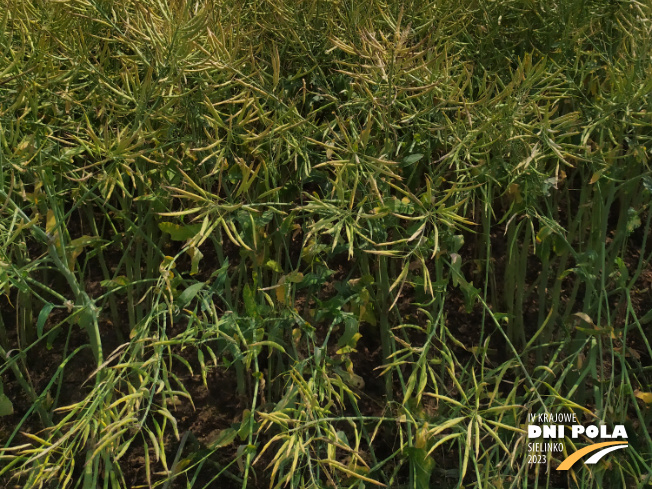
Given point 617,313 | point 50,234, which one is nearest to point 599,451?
point 617,313

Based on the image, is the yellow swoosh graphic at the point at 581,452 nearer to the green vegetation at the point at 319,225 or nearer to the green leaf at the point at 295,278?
the green vegetation at the point at 319,225

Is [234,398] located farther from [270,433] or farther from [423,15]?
[423,15]

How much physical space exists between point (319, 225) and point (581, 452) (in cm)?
53

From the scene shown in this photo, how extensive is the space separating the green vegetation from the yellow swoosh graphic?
0.03m

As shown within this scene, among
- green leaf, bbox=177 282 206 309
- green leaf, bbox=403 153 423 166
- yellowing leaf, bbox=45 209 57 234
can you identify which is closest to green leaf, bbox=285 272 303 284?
green leaf, bbox=177 282 206 309

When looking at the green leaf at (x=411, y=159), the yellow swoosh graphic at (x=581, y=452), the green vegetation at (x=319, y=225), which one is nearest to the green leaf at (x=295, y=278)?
the green vegetation at (x=319, y=225)

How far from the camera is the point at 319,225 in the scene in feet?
3.23

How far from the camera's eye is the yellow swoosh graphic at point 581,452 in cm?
104

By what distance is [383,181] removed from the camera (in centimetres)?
109

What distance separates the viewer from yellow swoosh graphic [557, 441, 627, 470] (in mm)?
1040

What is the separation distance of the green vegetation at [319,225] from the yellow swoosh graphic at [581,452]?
0.03m

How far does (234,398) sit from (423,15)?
807 millimetres

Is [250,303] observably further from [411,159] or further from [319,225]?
[411,159]

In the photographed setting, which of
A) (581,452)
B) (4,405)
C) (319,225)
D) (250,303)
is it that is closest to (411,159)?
(319,225)
